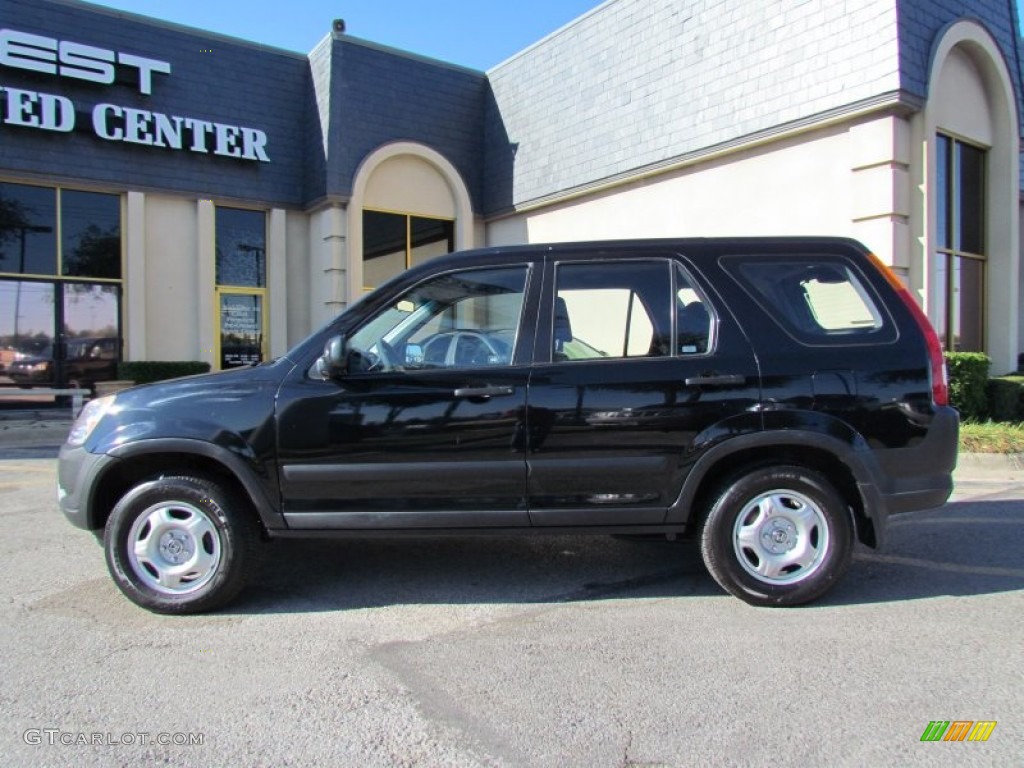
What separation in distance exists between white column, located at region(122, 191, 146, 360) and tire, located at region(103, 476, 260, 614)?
35.5ft

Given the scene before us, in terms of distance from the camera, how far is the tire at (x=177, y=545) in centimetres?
397

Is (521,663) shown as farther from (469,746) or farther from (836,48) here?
(836,48)

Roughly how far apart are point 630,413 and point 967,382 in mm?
7944

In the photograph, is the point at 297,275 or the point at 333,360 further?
the point at 297,275

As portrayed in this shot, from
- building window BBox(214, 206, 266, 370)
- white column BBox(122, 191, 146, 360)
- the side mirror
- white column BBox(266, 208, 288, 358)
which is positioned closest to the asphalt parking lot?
the side mirror

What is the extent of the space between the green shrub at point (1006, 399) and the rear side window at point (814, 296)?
25.2ft

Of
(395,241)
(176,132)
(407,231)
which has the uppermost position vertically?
(176,132)

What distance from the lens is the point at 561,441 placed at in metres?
3.93

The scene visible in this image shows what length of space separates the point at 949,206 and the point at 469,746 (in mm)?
11632

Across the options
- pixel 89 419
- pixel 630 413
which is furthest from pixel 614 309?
pixel 89 419

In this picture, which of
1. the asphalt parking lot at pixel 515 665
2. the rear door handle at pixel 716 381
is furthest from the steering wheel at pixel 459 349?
the asphalt parking lot at pixel 515 665

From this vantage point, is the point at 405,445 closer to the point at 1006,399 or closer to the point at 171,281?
the point at 1006,399

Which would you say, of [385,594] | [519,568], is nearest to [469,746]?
[385,594]

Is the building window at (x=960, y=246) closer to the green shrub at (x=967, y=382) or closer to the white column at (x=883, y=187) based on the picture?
the green shrub at (x=967, y=382)
